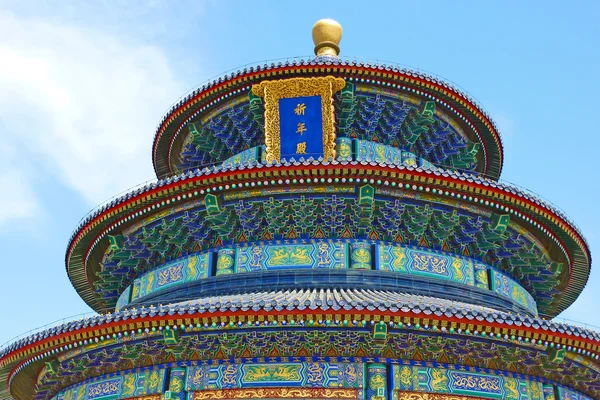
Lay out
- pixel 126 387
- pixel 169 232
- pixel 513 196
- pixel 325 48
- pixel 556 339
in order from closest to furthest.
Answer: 1. pixel 556 339
2. pixel 126 387
3. pixel 513 196
4. pixel 169 232
5. pixel 325 48

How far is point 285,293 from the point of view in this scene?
1481 centimetres

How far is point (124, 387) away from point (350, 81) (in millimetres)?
9712

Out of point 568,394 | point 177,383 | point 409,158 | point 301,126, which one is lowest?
point 177,383

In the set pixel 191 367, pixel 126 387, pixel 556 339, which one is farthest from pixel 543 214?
pixel 126 387

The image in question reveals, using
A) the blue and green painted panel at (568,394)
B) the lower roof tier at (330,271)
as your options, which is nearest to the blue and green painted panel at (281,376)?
the lower roof tier at (330,271)

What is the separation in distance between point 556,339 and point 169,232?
A: 8.94m

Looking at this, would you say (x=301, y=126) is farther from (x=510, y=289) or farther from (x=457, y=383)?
Answer: (x=457, y=383)

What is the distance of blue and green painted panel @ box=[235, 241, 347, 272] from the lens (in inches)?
623

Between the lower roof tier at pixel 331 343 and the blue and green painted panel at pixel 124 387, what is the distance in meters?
0.03

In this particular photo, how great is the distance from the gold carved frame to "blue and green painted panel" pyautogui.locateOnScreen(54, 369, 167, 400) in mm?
6606

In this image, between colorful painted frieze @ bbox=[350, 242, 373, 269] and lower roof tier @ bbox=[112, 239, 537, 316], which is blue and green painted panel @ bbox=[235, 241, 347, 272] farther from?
colorful painted frieze @ bbox=[350, 242, 373, 269]

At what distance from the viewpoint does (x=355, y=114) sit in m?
20.0

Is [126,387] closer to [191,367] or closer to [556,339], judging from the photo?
[191,367]

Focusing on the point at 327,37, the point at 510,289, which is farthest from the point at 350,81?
the point at 510,289
